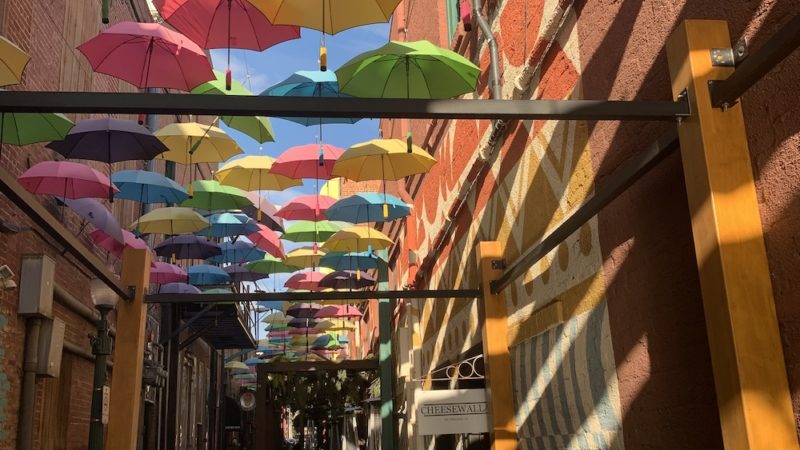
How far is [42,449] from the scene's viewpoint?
9.99m

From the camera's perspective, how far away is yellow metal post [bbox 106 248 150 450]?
618cm

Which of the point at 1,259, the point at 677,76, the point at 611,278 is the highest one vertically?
the point at 1,259

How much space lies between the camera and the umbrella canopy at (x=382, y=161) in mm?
9188

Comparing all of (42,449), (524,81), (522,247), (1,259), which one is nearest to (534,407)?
(522,247)

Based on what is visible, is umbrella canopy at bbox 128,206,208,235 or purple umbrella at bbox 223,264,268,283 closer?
umbrella canopy at bbox 128,206,208,235

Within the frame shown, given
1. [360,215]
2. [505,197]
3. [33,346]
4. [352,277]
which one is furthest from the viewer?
[352,277]

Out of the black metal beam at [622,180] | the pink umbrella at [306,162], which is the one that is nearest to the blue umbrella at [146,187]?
the pink umbrella at [306,162]

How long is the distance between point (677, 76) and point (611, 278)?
5.20 feet

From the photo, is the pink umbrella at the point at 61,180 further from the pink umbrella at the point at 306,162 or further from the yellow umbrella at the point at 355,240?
the yellow umbrella at the point at 355,240

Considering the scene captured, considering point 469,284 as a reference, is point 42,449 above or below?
below

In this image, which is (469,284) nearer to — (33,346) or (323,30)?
(323,30)

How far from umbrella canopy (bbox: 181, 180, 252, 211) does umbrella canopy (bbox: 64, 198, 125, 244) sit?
1196 mm

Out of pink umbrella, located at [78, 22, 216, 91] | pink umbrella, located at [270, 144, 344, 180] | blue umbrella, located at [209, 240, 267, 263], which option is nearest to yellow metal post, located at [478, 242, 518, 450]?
pink umbrella, located at [78, 22, 216, 91]

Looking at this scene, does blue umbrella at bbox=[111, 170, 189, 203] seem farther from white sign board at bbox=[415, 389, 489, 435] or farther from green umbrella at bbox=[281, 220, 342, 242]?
white sign board at bbox=[415, 389, 489, 435]
